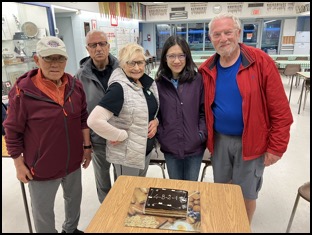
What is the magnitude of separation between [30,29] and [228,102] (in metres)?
4.25

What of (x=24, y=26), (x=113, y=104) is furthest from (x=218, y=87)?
(x=24, y=26)

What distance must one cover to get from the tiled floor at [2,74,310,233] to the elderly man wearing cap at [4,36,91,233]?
736 millimetres

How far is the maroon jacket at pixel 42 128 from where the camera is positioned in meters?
1.36

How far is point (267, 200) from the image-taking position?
7.91 feet

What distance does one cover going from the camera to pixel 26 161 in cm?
148

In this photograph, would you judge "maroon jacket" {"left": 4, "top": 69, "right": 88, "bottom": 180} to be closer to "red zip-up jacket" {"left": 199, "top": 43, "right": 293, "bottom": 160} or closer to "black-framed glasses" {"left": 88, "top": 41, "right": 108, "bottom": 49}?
"black-framed glasses" {"left": 88, "top": 41, "right": 108, "bottom": 49}

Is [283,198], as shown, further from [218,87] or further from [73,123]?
[73,123]

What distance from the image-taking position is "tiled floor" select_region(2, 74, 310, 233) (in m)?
2.08

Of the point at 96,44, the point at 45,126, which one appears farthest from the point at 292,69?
the point at 45,126

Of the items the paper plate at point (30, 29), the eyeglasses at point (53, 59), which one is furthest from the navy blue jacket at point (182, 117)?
the paper plate at point (30, 29)

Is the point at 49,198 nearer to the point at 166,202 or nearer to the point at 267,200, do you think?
the point at 166,202

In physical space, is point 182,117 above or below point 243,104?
below

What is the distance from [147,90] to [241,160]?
814 mm

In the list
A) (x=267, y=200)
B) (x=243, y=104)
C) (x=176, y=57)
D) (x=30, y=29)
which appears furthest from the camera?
(x=30, y=29)
